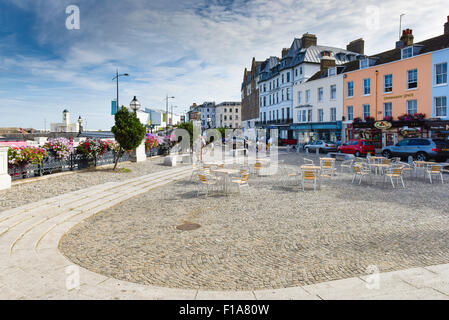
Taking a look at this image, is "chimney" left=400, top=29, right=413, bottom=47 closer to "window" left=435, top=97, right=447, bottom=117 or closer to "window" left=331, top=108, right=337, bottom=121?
"window" left=331, top=108, right=337, bottom=121

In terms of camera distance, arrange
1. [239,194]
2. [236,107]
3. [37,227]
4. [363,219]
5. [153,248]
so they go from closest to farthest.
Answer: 1. [153,248]
2. [37,227]
3. [363,219]
4. [239,194]
5. [236,107]

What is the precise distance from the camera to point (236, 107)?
12619 cm

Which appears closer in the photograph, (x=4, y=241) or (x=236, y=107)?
(x=4, y=241)

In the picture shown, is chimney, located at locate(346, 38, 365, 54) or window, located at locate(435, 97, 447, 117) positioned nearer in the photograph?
window, located at locate(435, 97, 447, 117)

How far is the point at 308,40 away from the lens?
48.0 metres

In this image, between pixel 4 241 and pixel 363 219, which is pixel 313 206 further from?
pixel 4 241

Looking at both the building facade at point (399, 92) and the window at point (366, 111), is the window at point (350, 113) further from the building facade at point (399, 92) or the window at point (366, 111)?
the window at point (366, 111)

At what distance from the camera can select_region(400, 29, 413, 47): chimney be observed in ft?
108

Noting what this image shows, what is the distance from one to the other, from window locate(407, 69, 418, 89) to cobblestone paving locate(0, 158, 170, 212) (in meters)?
24.3

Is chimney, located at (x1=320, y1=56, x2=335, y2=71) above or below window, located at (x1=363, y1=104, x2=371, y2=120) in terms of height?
above

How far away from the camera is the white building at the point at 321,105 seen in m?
36.2

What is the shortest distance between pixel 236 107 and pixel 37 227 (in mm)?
121963

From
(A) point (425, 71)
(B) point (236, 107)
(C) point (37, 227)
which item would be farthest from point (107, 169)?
(B) point (236, 107)

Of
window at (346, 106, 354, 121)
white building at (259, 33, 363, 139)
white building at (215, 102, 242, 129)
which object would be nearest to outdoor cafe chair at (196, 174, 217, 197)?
window at (346, 106, 354, 121)
